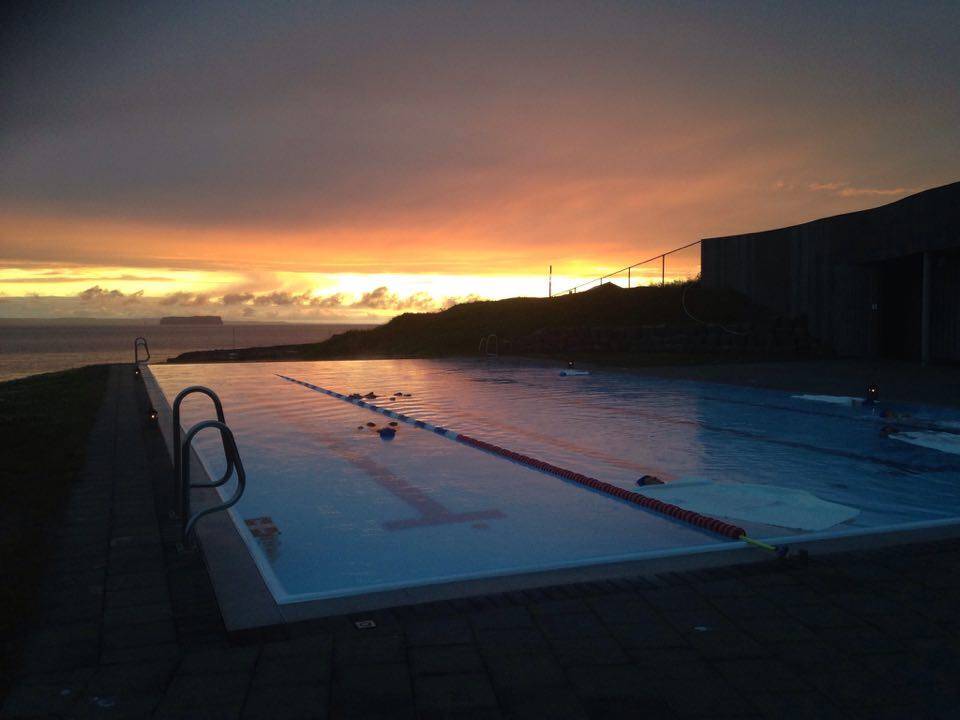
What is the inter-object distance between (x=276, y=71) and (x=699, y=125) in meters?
8.29

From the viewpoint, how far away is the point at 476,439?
6793 mm

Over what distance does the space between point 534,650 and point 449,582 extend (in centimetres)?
68

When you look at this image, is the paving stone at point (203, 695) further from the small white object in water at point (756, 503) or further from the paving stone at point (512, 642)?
the small white object in water at point (756, 503)

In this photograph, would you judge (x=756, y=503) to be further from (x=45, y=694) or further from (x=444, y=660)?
(x=45, y=694)

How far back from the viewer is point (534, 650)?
88.0 inches

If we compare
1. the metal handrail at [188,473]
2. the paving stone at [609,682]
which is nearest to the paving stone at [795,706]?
the paving stone at [609,682]

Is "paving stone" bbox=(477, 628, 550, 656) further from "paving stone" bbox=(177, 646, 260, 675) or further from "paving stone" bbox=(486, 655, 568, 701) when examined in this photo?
"paving stone" bbox=(177, 646, 260, 675)

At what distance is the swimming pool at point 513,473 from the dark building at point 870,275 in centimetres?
533

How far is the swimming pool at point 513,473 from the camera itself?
3459 mm

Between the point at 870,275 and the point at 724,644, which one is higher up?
the point at 870,275

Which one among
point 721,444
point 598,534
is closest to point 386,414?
point 721,444

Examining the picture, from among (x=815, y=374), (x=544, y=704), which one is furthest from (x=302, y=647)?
(x=815, y=374)

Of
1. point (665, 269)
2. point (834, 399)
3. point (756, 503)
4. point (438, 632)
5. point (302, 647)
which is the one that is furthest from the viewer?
point (665, 269)

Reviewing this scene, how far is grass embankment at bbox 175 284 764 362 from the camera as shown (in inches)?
816
